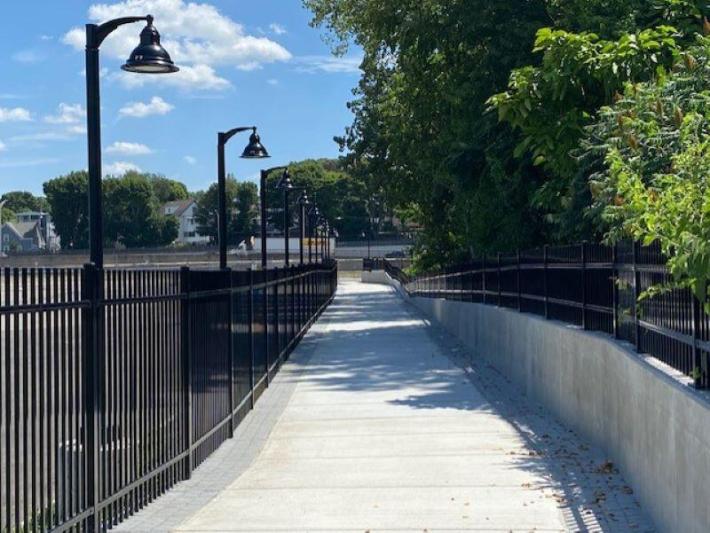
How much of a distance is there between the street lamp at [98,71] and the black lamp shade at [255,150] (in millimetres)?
10329

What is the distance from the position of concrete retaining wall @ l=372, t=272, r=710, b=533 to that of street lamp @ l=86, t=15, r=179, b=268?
4.69 m

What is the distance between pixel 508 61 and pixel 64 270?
1635 cm

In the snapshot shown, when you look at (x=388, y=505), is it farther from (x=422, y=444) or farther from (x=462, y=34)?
(x=462, y=34)

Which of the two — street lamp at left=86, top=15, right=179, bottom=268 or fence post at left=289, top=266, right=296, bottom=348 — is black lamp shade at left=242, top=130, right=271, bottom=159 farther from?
street lamp at left=86, top=15, right=179, bottom=268

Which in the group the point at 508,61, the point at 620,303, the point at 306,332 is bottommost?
the point at 306,332

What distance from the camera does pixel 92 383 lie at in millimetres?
6512

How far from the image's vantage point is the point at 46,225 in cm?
18250

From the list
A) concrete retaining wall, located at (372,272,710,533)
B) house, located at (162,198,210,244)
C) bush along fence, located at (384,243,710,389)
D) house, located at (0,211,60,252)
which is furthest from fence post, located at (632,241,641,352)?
house, located at (162,198,210,244)

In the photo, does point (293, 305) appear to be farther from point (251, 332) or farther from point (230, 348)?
point (230, 348)

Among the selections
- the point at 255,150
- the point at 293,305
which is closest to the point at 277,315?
the point at 293,305

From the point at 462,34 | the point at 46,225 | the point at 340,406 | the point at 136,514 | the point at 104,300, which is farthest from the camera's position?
the point at 46,225

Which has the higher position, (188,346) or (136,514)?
(188,346)

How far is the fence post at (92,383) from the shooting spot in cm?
641

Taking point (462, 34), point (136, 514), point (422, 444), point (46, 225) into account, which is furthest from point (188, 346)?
point (46, 225)
